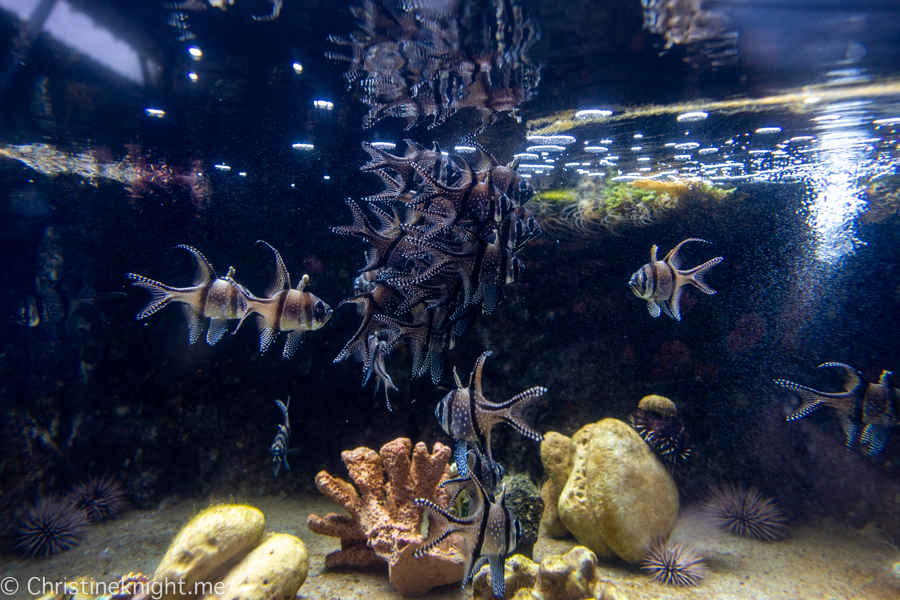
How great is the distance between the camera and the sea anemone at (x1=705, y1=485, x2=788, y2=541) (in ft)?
16.9

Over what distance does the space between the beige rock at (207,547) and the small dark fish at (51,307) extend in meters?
5.86

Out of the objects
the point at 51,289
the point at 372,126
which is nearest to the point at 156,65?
the point at 372,126

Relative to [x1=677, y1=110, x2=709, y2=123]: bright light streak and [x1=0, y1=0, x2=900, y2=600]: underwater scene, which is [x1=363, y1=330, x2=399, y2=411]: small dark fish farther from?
[x1=677, y1=110, x2=709, y2=123]: bright light streak

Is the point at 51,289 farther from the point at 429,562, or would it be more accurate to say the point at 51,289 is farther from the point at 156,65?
the point at 429,562

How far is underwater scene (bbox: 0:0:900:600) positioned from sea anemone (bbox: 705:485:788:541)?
0.15 feet

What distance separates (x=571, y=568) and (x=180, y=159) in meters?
10.9

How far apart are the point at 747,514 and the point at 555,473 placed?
2.85m

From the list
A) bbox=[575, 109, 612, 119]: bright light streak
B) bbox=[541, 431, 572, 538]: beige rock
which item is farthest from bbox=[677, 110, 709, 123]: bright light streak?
bbox=[541, 431, 572, 538]: beige rock

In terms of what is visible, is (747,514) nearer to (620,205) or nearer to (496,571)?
(496,571)

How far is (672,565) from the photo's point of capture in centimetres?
406

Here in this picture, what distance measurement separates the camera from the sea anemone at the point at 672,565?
4008 mm

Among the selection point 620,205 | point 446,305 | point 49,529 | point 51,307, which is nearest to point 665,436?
point 620,205

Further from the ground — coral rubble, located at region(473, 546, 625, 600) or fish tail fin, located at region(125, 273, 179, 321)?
fish tail fin, located at region(125, 273, 179, 321)

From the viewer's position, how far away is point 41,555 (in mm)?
5098
